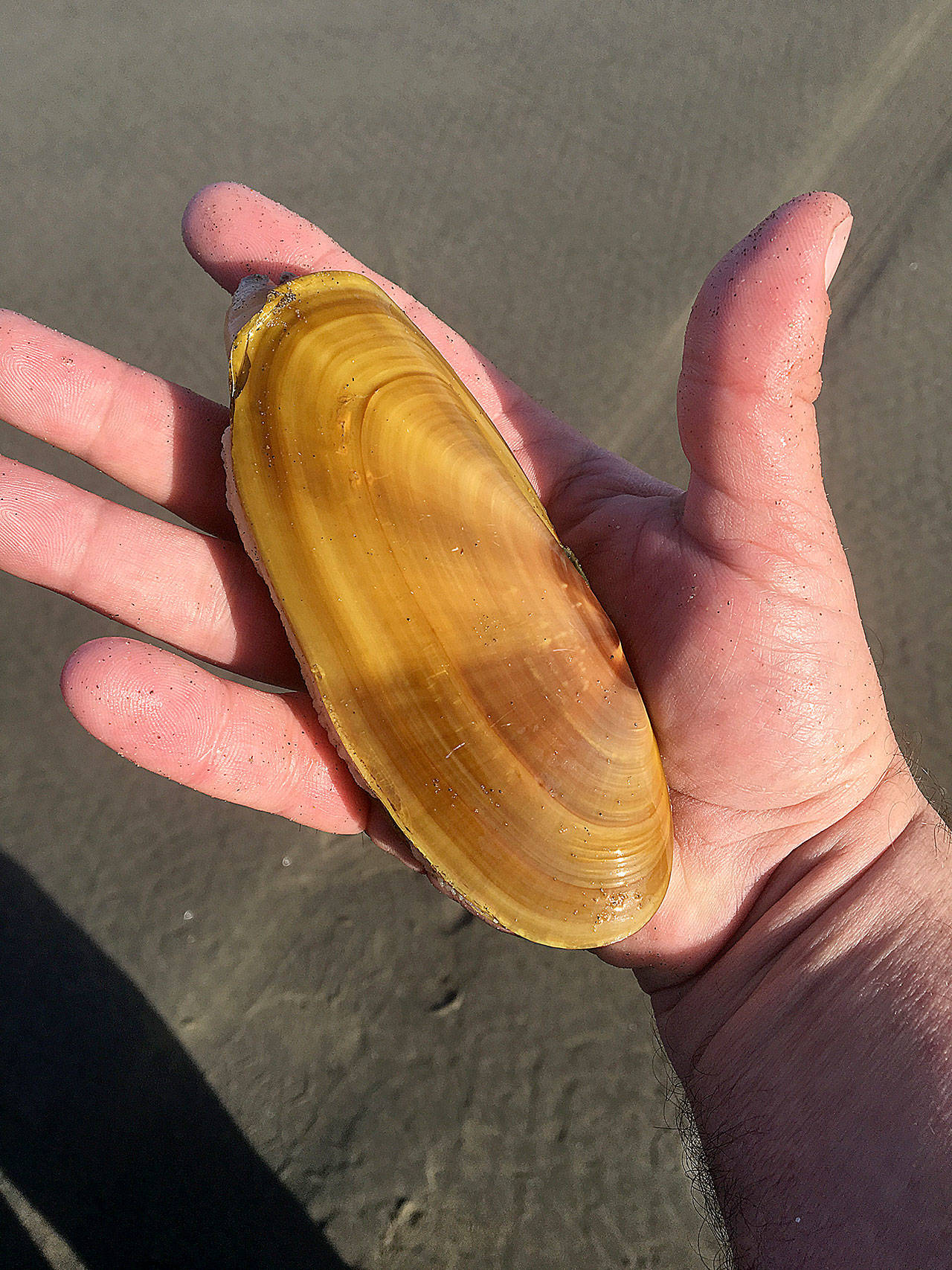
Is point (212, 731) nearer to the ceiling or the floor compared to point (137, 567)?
nearer to the floor

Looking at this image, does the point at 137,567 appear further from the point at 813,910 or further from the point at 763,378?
the point at 813,910

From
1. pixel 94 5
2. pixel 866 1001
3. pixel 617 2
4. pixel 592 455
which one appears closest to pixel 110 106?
pixel 94 5

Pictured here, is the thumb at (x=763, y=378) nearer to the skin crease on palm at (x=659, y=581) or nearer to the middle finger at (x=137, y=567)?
the skin crease on palm at (x=659, y=581)

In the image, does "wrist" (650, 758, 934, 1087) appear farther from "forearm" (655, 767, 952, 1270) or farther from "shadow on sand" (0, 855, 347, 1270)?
"shadow on sand" (0, 855, 347, 1270)

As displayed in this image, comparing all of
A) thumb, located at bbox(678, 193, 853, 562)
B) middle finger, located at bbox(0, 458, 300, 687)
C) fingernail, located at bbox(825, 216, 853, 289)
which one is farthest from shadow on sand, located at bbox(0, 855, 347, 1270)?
fingernail, located at bbox(825, 216, 853, 289)

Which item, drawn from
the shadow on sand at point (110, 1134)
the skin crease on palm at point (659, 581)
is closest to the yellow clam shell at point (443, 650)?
the skin crease on palm at point (659, 581)

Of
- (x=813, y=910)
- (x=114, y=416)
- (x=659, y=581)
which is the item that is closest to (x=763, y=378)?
(x=659, y=581)

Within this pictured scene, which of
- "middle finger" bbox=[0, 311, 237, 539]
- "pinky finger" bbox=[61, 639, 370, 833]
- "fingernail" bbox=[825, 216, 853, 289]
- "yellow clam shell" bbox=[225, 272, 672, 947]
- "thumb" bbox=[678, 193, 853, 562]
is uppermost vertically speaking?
"fingernail" bbox=[825, 216, 853, 289]
